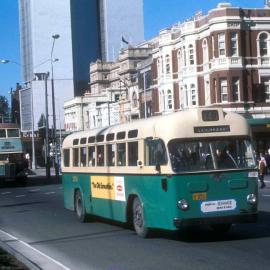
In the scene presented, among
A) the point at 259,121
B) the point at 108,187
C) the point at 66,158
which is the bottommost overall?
the point at 108,187

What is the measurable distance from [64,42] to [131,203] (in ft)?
488

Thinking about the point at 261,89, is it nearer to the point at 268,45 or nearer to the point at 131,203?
the point at 268,45

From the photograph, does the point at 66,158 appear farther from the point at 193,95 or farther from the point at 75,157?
the point at 193,95

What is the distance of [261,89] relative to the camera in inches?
2175

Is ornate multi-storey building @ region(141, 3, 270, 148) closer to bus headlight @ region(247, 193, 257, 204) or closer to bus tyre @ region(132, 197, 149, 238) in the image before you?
bus tyre @ region(132, 197, 149, 238)

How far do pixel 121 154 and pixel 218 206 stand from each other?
10.2 ft

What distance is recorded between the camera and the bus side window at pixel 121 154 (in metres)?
14.8

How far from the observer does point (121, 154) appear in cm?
1502

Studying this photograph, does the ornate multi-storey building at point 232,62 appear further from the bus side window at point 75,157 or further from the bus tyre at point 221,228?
the bus tyre at point 221,228

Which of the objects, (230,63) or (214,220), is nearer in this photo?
(214,220)

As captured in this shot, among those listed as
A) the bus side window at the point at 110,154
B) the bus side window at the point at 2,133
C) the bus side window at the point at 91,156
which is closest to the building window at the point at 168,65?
the bus side window at the point at 2,133

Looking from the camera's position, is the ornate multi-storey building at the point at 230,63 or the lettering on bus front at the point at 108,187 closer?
the lettering on bus front at the point at 108,187

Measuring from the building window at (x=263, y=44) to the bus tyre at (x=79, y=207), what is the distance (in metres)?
40.0

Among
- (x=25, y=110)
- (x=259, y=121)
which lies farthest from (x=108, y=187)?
(x=25, y=110)
